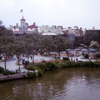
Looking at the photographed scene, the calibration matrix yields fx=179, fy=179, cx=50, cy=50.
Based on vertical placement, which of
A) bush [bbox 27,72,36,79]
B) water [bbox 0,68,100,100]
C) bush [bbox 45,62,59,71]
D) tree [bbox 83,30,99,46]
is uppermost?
tree [bbox 83,30,99,46]

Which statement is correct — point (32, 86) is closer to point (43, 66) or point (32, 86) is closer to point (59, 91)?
point (59, 91)

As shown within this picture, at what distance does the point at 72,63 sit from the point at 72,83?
12263 millimetres

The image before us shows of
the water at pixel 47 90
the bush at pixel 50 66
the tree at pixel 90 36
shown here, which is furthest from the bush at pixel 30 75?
the tree at pixel 90 36

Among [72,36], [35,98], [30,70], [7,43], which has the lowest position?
[35,98]

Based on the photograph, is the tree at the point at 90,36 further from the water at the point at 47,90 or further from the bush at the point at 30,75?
the water at the point at 47,90

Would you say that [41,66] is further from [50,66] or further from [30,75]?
[30,75]

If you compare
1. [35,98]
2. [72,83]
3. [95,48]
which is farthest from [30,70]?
[95,48]

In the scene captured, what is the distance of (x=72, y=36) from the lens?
259ft

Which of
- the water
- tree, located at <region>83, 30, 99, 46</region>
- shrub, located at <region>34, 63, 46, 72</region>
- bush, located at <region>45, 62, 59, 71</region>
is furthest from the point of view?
tree, located at <region>83, 30, 99, 46</region>

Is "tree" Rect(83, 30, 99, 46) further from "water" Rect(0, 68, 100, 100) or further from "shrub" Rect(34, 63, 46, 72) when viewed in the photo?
"water" Rect(0, 68, 100, 100)

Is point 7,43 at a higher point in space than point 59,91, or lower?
higher

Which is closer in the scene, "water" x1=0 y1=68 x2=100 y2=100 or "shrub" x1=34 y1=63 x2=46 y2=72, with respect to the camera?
"water" x1=0 y1=68 x2=100 y2=100

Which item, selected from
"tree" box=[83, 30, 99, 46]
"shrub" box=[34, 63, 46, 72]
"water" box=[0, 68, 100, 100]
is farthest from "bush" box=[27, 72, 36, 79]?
"tree" box=[83, 30, 99, 46]

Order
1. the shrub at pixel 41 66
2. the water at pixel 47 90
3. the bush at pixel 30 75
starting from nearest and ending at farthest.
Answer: the water at pixel 47 90, the bush at pixel 30 75, the shrub at pixel 41 66
